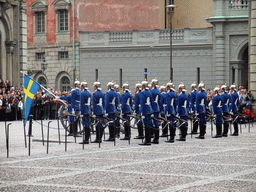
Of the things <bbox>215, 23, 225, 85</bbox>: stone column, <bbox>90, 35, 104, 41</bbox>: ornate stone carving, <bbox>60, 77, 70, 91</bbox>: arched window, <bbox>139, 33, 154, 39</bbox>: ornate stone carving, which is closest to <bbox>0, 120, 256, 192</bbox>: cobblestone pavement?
<bbox>215, 23, 225, 85</bbox>: stone column

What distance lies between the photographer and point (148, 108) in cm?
1980

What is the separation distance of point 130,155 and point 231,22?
88.3 ft

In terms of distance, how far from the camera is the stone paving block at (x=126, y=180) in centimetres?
1112

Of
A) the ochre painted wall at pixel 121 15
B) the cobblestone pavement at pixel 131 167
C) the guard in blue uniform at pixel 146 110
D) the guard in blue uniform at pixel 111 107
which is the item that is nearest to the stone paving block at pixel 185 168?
the cobblestone pavement at pixel 131 167

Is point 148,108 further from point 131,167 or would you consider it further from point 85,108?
point 131,167

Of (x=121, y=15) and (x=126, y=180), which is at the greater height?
(x=121, y=15)

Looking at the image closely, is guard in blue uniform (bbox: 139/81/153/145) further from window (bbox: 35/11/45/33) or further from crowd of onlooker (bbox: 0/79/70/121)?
window (bbox: 35/11/45/33)

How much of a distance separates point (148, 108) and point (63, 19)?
3157 centimetres

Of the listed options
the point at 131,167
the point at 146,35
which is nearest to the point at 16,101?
the point at 146,35

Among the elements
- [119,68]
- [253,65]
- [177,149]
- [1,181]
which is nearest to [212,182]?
[1,181]

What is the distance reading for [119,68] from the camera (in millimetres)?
46094

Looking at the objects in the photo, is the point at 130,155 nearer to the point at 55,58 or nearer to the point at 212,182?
the point at 212,182

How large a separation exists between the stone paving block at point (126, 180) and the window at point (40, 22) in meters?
39.9

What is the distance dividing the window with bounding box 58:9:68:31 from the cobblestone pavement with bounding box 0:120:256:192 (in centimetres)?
3066
